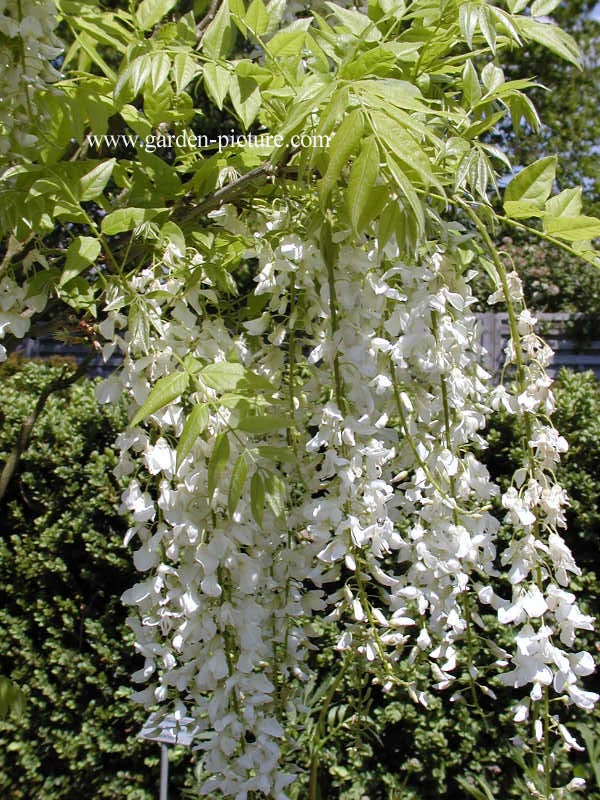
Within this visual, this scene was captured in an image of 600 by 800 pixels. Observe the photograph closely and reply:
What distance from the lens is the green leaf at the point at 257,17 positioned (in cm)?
108

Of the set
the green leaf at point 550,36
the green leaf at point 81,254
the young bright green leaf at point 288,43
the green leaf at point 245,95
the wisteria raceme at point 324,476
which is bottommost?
the wisteria raceme at point 324,476

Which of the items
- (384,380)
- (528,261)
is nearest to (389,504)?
(384,380)

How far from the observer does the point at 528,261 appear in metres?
8.62

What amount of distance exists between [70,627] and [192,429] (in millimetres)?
2034

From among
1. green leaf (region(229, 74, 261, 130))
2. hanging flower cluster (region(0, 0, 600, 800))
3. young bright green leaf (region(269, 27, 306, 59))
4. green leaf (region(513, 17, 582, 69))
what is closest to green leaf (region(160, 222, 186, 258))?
hanging flower cluster (region(0, 0, 600, 800))

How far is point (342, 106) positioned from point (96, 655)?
2.31 metres

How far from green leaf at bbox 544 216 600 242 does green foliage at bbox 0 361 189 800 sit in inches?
73.9

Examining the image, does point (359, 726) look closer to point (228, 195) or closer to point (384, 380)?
point (384, 380)

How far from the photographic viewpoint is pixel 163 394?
2.77 feet

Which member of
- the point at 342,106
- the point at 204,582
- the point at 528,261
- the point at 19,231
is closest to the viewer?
the point at 342,106

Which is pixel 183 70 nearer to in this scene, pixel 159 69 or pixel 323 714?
pixel 159 69

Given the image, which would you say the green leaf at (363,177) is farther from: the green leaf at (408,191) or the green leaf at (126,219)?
the green leaf at (126,219)

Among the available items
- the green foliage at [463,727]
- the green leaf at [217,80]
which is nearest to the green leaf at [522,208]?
the green leaf at [217,80]

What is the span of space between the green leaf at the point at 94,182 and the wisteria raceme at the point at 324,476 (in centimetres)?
13
